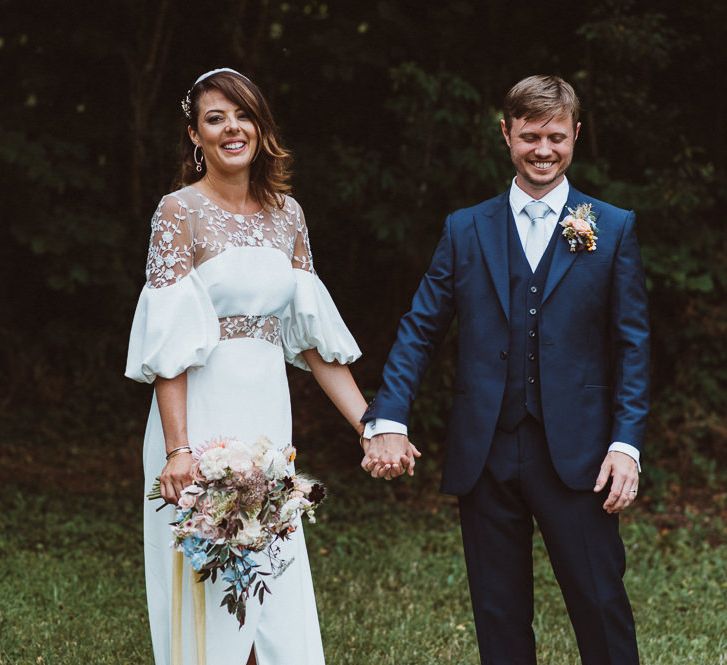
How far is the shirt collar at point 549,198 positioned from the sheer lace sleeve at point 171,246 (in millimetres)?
1018

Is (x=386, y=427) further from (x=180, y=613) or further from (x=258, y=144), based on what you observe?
(x=258, y=144)

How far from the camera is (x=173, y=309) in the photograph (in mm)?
3125

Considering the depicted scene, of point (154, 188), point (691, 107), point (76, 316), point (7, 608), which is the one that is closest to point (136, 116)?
point (154, 188)

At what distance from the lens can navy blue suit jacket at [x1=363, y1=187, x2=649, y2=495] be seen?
10.5 ft

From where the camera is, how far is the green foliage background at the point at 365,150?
297 inches

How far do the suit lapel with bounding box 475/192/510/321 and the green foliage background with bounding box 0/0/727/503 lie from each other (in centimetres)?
379

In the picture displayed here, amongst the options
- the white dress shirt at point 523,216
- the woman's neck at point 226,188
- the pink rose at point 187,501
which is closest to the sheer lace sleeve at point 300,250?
the woman's neck at point 226,188

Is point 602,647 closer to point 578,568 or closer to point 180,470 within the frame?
point 578,568

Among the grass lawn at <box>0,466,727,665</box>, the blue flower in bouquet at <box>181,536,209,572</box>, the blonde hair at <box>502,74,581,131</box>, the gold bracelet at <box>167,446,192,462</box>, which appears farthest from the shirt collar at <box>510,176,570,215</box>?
the grass lawn at <box>0,466,727,665</box>

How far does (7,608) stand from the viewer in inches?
201

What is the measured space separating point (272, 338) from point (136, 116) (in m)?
6.60

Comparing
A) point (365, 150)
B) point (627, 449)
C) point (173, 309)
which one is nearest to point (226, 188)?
point (173, 309)

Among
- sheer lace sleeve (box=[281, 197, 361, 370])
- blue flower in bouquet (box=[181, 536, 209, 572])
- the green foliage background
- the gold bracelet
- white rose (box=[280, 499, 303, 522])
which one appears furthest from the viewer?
the green foliage background

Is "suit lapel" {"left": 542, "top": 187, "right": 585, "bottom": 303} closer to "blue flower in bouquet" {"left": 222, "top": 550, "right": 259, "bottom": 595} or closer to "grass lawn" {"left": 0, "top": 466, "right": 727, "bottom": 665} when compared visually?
"blue flower in bouquet" {"left": 222, "top": 550, "right": 259, "bottom": 595}
